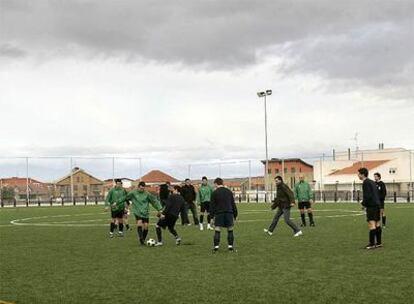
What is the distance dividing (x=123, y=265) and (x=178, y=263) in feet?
3.90

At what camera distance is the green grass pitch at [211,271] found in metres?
9.30

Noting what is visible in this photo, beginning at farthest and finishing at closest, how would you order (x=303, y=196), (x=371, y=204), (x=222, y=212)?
(x=303, y=196), (x=371, y=204), (x=222, y=212)

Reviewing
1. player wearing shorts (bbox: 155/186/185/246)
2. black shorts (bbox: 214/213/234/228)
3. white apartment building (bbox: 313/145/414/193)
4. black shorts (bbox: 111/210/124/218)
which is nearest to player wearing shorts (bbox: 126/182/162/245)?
player wearing shorts (bbox: 155/186/185/246)

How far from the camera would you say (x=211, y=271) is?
11867mm

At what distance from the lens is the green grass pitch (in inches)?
366

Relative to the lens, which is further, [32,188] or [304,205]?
[32,188]

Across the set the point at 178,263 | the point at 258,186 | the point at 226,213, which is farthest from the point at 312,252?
the point at 258,186

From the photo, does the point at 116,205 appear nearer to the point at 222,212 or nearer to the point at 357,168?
the point at 222,212

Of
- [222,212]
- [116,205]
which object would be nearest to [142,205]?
[116,205]

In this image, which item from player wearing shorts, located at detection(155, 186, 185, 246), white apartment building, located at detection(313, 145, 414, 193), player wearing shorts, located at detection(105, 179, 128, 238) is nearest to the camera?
player wearing shorts, located at detection(155, 186, 185, 246)

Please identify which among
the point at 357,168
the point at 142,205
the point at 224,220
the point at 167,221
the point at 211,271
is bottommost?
the point at 211,271

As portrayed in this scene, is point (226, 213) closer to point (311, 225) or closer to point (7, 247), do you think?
point (7, 247)

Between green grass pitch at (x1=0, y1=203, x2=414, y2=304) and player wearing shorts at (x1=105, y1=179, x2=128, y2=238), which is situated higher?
player wearing shorts at (x1=105, y1=179, x2=128, y2=238)

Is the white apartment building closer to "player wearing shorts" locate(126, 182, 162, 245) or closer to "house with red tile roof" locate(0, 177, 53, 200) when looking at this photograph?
"house with red tile roof" locate(0, 177, 53, 200)
